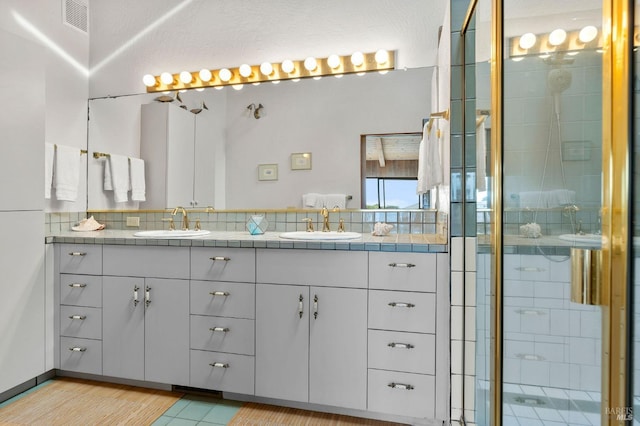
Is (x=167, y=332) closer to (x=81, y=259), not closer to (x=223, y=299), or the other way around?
(x=223, y=299)

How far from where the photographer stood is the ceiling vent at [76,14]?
2723mm

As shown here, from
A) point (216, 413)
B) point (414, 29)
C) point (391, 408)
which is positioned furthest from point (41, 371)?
point (414, 29)

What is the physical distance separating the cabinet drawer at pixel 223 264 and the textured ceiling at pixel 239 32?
1373 mm

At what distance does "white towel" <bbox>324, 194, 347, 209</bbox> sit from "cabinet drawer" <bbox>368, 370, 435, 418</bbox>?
100cm

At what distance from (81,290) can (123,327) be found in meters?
0.35

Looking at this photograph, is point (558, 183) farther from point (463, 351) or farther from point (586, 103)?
point (463, 351)

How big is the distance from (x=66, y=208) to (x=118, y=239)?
813mm

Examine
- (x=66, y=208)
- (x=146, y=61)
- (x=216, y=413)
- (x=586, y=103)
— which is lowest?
(x=216, y=413)

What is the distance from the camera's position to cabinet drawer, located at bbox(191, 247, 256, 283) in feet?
6.50

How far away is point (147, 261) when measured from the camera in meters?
2.13

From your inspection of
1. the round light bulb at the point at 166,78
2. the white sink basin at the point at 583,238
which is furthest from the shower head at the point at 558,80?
the round light bulb at the point at 166,78

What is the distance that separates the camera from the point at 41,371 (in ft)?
7.28

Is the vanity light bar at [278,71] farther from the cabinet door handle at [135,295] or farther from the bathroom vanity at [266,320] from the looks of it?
the cabinet door handle at [135,295]

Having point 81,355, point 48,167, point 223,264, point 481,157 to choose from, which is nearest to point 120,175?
point 48,167
